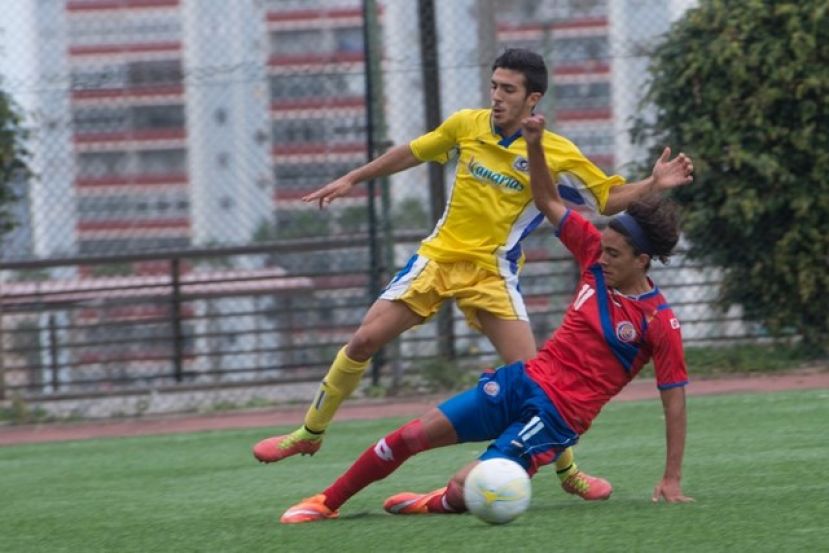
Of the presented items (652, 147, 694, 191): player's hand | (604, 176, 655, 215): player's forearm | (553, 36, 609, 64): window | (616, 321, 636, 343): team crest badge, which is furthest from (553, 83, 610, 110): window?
(616, 321, 636, 343): team crest badge

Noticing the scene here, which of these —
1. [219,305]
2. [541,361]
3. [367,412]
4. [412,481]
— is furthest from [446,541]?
[219,305]

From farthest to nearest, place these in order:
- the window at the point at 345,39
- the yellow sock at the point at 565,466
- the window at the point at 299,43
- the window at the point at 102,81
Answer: the window at the point at 299,43
the window at the point at 345,39
the window at the point at 102,81
the yellow sock at the point at 565,466

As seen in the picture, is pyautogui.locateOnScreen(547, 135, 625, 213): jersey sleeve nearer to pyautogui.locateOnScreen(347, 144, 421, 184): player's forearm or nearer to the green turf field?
pyautogui.locateOnScreen(347, 144, 421, 184): player's forearm

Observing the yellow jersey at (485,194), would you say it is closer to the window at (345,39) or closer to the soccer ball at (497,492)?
the soccer ball at (497,492)

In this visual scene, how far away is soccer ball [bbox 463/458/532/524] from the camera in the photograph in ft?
15.8

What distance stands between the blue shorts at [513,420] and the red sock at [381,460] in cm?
14

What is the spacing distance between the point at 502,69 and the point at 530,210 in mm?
613

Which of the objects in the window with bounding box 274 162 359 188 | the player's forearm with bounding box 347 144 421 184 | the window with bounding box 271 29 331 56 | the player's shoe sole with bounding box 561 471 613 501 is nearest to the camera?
the player's shoe sole with bounding box 561 471 613 501

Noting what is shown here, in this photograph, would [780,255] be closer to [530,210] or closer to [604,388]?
[530,210]

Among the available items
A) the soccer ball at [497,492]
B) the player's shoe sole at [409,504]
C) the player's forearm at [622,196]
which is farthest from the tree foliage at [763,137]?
the soccer ball at [497,492]

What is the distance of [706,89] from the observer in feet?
33.3

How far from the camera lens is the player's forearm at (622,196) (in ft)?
19.0

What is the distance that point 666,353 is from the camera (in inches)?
205

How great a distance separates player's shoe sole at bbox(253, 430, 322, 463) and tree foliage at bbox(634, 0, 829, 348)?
4634 millimetres
